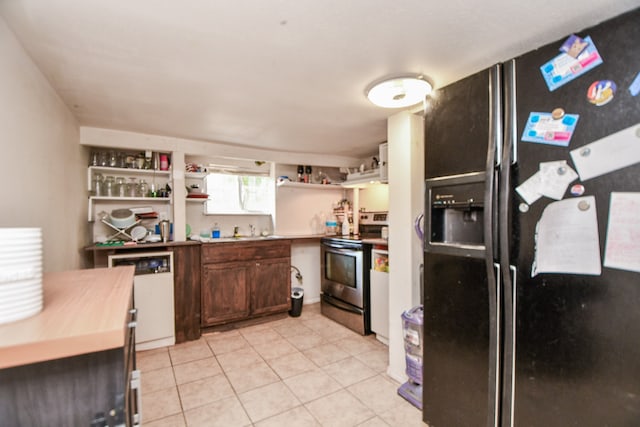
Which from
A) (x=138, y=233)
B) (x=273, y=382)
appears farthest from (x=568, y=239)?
(x=138, y=233)

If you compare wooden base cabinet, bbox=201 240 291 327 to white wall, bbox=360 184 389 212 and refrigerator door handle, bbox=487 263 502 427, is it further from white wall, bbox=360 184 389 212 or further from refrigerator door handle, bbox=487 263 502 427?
refrigerator door handle, bbox=487 263 502 427

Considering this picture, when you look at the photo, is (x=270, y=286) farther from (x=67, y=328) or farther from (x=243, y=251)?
(x=67, y=328)

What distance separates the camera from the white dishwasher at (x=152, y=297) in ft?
9.24

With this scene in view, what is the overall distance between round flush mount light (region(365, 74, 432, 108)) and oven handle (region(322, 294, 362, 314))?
2223 mm

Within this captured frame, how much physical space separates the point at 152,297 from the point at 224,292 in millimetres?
715

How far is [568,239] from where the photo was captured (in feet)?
3.58

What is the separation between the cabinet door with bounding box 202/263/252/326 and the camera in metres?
3.15

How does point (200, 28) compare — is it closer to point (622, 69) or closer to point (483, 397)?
point (622, 69)

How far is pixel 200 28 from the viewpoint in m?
1.29

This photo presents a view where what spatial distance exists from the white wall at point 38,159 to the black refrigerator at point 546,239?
2116 mm

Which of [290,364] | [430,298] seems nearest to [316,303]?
[290,364]

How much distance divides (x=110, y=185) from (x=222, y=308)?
1.81 metres

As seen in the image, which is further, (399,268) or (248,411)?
(399,268)

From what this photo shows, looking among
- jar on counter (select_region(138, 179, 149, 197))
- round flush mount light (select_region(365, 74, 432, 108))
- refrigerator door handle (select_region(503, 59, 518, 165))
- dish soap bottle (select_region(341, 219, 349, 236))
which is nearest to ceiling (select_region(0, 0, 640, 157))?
round flush mount light (select_region(365, 74, 432, 108))
